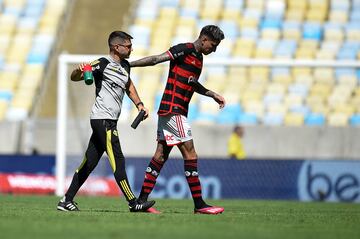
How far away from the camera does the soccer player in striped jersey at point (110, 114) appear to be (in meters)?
11.0

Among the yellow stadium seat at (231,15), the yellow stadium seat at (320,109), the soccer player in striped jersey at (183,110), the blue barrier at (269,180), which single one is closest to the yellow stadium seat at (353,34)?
the yellow stadium seat at (231,15)

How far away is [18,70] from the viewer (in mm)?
26062

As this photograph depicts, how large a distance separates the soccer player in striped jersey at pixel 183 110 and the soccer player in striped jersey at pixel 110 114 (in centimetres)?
40

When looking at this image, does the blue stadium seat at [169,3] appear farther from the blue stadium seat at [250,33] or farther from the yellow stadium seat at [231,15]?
the blue stadium seat at [250,33]

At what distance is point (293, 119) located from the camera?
2166 centimetres

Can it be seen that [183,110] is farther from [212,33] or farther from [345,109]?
[345,109]

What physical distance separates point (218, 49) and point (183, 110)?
14.0 metres

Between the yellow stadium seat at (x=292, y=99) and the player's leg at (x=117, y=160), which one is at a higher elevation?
the yellow stadium seat at (x=292, y=99)

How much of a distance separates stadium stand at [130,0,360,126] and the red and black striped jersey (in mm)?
9369

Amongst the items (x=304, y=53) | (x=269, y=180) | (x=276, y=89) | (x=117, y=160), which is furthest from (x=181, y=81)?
(x=304, y=53)

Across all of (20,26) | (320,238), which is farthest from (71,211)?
(20,26)

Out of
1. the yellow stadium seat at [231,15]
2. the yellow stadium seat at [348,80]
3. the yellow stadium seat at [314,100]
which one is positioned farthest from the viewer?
the yellow stadium seat at [231,15]

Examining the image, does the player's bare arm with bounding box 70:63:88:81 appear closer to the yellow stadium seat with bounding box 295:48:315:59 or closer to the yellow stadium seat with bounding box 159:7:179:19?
the yellow stadium seat with bounding box 295:48:315:59

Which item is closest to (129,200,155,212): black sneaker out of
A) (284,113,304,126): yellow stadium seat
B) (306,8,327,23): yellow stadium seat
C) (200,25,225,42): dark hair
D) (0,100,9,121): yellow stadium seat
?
(200,25,225,42): dark hair
